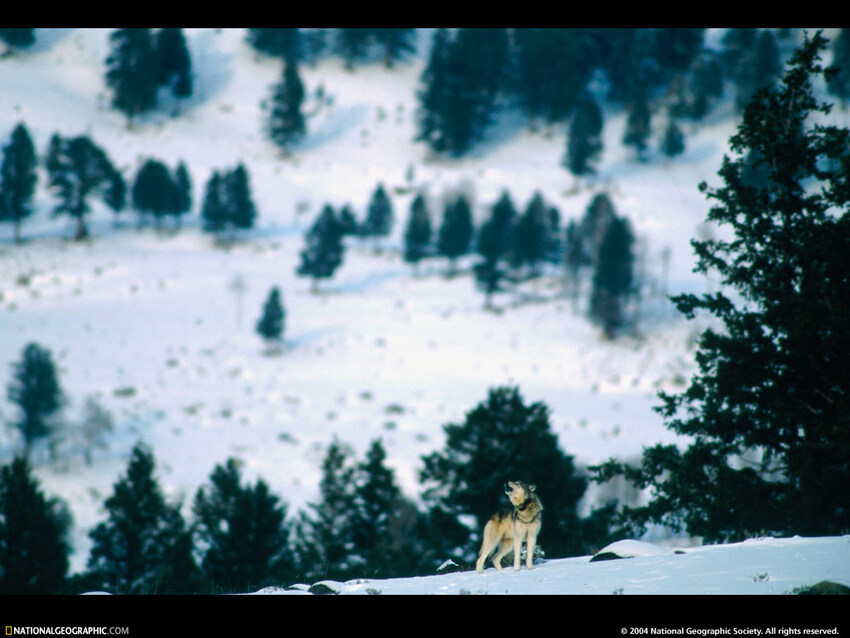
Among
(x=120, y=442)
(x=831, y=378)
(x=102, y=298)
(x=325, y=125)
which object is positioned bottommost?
(x=120, y=442)

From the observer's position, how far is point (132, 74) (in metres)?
99.6

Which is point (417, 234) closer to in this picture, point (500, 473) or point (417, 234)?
point (417, 234)

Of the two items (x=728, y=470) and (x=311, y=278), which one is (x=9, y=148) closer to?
(x=311, y=278)

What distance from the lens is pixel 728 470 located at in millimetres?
12648

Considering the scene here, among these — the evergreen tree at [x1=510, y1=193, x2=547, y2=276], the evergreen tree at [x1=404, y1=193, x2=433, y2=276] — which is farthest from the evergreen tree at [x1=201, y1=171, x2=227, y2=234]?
the evergreen tree at [x1=510, y1=193, x2=547, y2=276]

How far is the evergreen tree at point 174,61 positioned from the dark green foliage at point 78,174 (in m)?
35.4

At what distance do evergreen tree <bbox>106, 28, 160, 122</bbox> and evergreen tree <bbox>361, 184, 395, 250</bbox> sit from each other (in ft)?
164

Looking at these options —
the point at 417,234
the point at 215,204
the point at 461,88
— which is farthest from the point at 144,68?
the point at 417,234

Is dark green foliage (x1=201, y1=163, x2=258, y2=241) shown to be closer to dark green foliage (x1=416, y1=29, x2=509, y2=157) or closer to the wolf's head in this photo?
dark green foliage (x1=416, y1=29, x2=509, y2=157)

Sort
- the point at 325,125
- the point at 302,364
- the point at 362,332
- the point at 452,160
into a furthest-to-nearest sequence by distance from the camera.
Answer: the point at 325,125, the point at 452,160, the point at 362,332, the point at 302,364

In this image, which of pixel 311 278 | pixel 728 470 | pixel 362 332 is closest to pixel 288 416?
pixel 362 332
